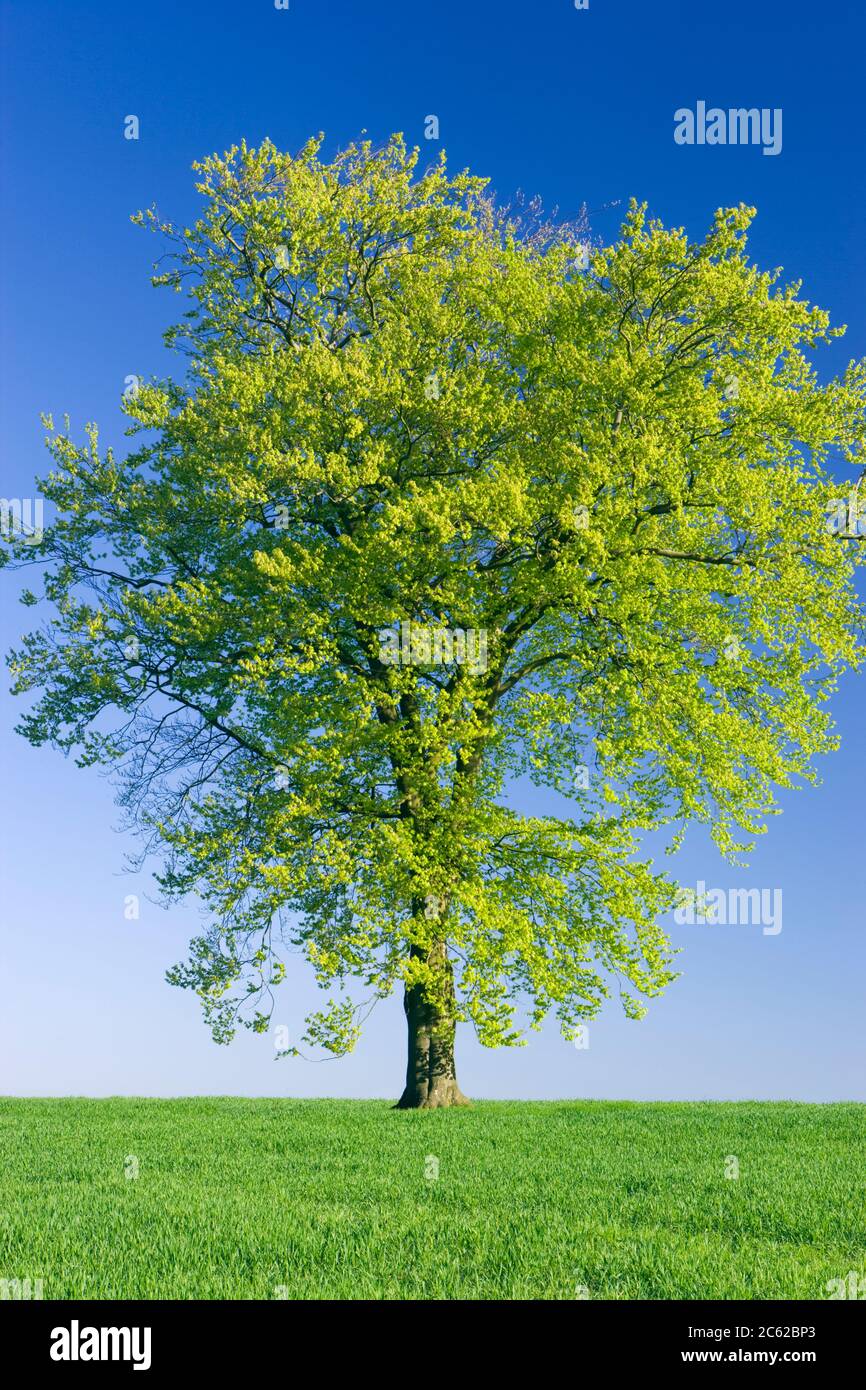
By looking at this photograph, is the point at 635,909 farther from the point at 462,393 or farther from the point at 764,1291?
the point at 764,1291

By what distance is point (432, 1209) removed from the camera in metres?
10.7

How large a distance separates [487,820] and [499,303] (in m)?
9.96

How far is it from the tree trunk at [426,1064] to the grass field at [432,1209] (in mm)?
2121

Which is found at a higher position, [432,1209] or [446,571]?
[446,571]

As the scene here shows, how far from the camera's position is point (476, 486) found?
1892 cm

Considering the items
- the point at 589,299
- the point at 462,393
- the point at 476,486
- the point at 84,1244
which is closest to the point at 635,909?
the point at 476,486

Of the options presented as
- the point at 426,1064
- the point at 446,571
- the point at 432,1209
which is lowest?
the point at 426,1064

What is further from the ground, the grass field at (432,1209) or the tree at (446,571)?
the tree at (446,571)

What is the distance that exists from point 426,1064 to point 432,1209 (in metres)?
11.3

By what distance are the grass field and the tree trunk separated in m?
2.12

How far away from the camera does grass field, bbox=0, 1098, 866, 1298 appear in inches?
323

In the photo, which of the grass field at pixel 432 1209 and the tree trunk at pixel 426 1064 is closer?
the grass field at pixel 432 1209

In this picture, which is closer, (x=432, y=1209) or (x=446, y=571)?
(x=432, y=1209)

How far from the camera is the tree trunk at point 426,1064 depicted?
2155 centimetres
